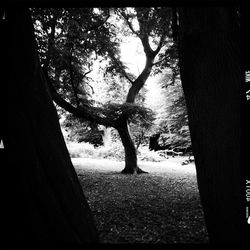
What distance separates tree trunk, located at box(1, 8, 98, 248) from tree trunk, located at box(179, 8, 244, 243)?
134 cm

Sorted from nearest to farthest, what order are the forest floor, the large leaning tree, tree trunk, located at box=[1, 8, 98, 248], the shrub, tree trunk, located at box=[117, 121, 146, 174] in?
1. tree trunk, located at box=[1, 8, 98, 248]
2. the forest floor
3. the large leaning tree
4. tree trunk, located at box=[117, 121, 146, 174]
5. the shrub

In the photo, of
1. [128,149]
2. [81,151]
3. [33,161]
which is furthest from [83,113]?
[81,151]

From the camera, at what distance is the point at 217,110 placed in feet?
8.86

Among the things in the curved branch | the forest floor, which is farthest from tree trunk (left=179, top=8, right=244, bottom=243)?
the curved branch

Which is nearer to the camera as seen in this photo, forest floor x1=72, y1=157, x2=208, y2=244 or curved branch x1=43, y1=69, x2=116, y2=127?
forest floor x1=72, y1=157, x2=208, y2=244

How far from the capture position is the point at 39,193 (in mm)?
2494

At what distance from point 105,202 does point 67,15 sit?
5.34 m

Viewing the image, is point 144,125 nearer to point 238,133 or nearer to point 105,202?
point 105,202

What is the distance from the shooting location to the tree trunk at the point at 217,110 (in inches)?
104

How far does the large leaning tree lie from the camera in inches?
316

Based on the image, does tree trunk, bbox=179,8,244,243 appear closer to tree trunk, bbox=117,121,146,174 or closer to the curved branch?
the curved branch

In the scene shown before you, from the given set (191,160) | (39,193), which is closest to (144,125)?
(191,160)

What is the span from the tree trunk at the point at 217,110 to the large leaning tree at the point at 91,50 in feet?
16.2

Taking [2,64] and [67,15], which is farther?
[67,15]
